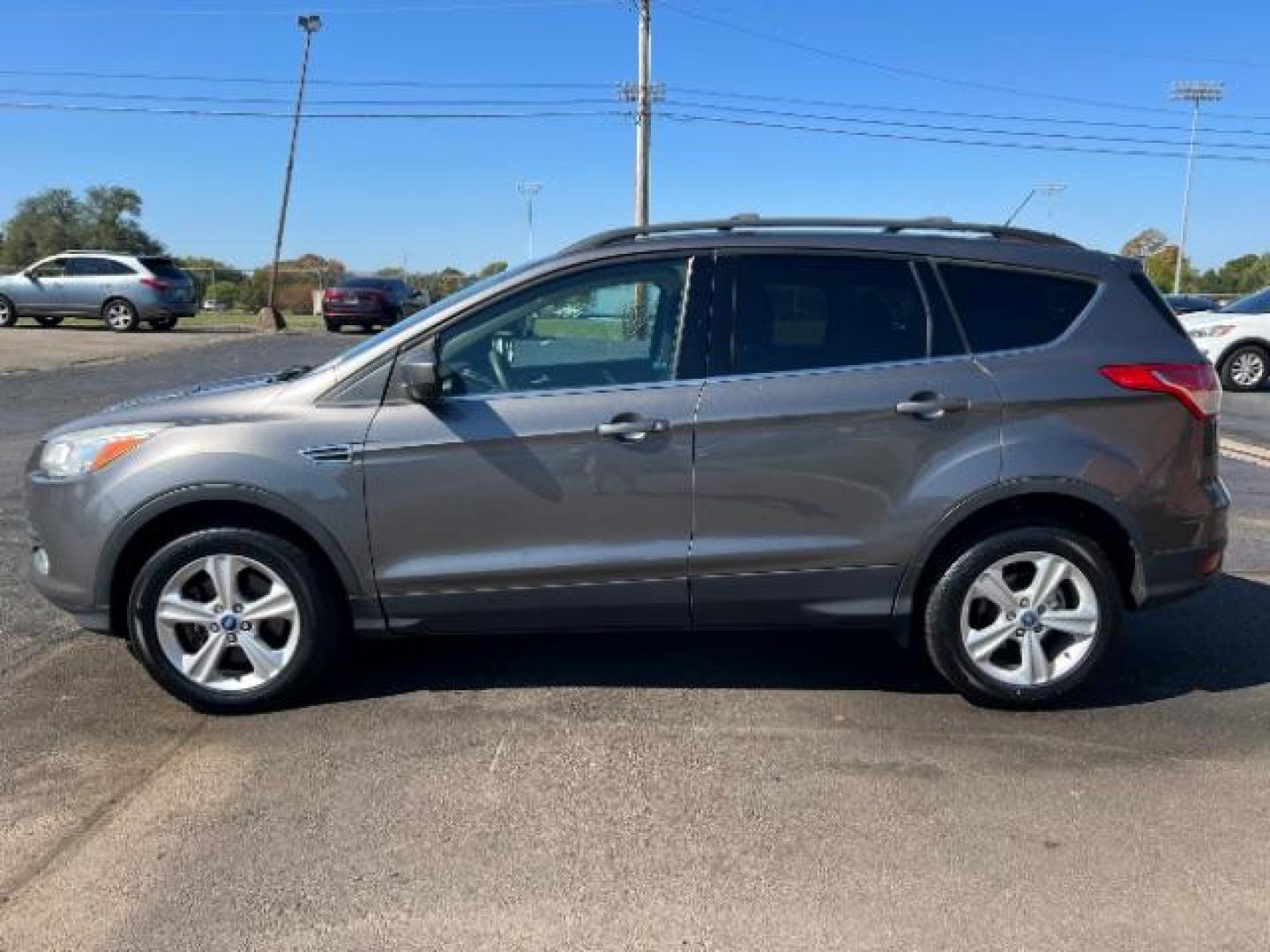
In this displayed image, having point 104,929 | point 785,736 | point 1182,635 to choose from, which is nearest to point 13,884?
point 104,929

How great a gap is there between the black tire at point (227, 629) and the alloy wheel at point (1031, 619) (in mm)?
2450

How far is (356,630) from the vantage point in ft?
Answer: 13.5

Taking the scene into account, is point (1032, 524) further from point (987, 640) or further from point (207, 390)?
point (207, 390)

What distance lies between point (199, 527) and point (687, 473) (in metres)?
1.86

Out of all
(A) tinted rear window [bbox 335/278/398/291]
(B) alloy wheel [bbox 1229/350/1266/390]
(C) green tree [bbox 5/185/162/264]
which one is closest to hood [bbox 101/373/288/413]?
(B) alloy wheel [bbox 1229/350/1266/390]

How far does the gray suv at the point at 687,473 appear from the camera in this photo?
3.96m

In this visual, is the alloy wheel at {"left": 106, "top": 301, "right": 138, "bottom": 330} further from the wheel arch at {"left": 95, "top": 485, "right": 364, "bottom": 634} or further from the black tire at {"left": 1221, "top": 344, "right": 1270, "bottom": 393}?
the wheel arch at {"left": 95, "top": 485, "right": 364, "bottom": 634}

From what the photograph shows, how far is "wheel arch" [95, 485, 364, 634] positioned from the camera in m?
3.94

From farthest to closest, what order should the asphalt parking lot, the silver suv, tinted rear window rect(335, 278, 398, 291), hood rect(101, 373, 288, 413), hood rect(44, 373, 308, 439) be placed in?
tinted rear window rect(335, 278, 398, 291), the silver suv, hood rect(101, 373, 288, 413), hood rect(44, 373, 308, 439), the asphalt parking lot

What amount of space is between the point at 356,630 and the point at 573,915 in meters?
1.67

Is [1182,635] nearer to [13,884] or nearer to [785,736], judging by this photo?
[785,736]

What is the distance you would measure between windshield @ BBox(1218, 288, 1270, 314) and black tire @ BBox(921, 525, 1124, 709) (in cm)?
1466

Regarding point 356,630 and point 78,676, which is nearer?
point 356,630

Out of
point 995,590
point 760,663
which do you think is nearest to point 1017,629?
point 995,590
